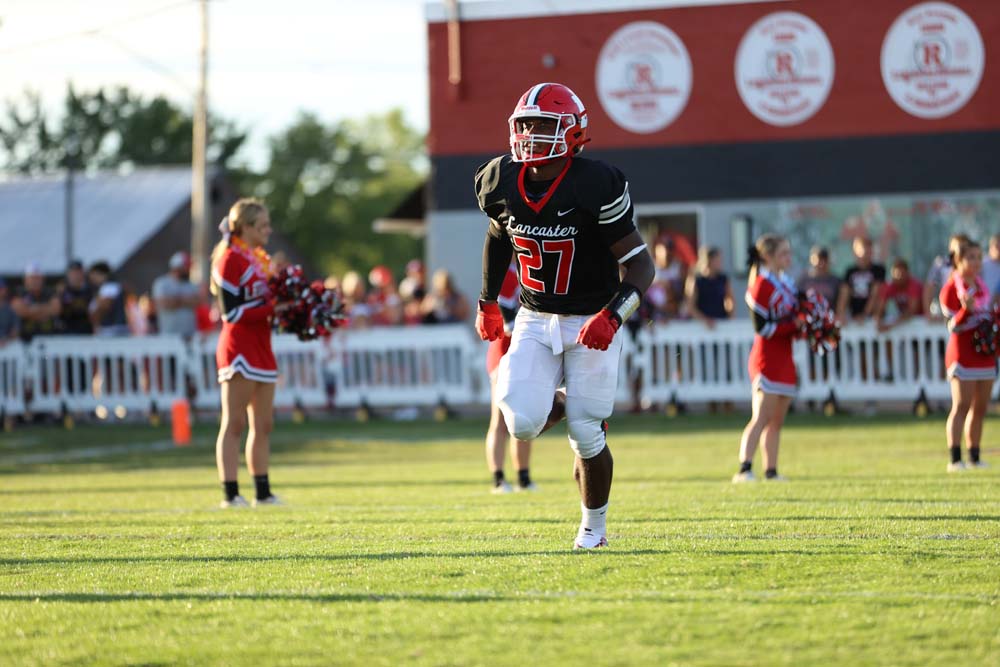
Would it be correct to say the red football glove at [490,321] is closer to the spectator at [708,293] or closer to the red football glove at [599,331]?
the red football glove at [599,331]

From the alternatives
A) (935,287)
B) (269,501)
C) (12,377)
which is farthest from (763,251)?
(12,377)

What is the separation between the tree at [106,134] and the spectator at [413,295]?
56585 mm

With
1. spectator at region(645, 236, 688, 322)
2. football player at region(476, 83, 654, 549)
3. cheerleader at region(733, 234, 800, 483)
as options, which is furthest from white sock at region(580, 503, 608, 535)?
spectator at region(645, 236, 688, 322)

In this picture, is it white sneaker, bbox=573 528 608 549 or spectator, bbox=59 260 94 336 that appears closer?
white sneaker, bbox=573 528 608 549

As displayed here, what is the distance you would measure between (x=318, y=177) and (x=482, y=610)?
83227 mm

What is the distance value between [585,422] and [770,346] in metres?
5.07

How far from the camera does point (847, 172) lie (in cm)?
2570

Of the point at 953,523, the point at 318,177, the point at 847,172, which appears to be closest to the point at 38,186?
the point at 318,177

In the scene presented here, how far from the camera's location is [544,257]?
7.74m

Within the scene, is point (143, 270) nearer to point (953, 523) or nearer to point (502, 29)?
point (502, 29)

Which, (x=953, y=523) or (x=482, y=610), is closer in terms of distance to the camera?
(x=482, y=610)

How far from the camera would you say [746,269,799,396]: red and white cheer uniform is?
40.4 ft

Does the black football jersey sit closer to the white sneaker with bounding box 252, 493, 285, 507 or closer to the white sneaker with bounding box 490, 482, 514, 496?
the white sneaker with bounding box 252, 493, 285, 507

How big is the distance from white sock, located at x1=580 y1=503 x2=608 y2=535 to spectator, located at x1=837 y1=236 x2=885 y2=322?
13.0 m
